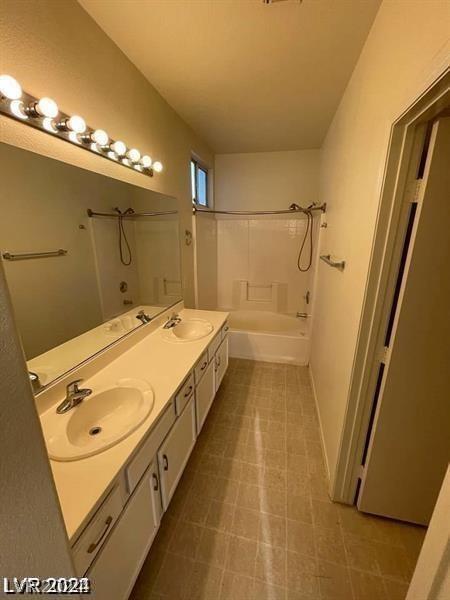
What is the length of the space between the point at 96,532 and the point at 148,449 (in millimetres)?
292

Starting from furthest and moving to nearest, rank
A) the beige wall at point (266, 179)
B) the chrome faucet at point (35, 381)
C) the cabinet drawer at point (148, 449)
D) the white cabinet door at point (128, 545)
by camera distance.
Result: the beige wall at point (266, 179) → the chrome faucet at point (35, 381) → the cabinet drawer at point (148, 449) → the white cabinet door at point (128, 545)

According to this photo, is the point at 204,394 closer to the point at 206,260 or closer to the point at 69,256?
the point at 69,256

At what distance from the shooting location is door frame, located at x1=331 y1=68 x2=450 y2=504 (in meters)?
0.86

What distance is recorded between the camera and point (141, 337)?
69.5 inches

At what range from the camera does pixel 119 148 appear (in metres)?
1.36

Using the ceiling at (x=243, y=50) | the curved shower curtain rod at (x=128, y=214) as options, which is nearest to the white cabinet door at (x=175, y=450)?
the curved shower curtain rod at (x=128, y=214)

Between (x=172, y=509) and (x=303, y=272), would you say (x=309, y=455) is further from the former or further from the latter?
(x=303, y=272)

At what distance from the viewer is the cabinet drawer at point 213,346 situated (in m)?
1.84

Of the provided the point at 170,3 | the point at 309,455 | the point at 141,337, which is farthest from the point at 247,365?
the point at 170,3

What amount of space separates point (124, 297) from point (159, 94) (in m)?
1.52

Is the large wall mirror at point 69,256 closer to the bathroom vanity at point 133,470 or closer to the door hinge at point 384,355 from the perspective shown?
the bathroom vanity at point 133,470

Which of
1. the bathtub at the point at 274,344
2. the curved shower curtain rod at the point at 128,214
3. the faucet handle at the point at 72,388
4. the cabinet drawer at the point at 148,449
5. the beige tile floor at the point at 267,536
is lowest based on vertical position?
the beige tile floor at the point at 267,536

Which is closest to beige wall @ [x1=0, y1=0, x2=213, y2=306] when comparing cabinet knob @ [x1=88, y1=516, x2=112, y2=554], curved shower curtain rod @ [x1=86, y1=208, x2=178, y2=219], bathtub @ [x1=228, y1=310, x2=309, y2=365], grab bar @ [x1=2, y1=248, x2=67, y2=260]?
curved shower curtain rod @ [x1=86, y1=208, x2=178, y2=219]

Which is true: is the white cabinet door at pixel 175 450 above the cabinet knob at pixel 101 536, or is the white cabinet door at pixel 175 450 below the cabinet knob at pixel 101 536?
below
